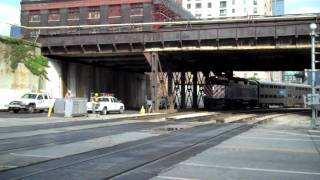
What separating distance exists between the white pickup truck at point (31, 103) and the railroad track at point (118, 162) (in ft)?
101

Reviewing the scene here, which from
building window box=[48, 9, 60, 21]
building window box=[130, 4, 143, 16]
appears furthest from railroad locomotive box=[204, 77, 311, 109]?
building window box=[48, 9, 60, 21]

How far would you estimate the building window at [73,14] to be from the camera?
326 ft

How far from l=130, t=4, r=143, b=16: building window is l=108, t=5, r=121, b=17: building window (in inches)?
105

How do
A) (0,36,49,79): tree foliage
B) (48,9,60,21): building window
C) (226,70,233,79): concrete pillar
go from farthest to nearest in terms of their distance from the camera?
(48,9,60,21): building window → (226,70,233,79): concrete pillar → (0,36,49,79): tree foliage

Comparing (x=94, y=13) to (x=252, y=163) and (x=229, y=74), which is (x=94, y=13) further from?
(x=252, y=163)

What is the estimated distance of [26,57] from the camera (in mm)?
52969

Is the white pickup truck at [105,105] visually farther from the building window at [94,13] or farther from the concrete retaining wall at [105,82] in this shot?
the building window at [94,13]

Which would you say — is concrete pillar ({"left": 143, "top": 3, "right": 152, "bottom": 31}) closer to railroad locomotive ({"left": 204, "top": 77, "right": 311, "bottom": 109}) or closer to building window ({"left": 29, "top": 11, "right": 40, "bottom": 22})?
building window ({"left": 29, "top": 11, "right": 40, "bottom": 22})

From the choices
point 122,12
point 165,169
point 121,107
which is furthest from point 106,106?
point 122,12

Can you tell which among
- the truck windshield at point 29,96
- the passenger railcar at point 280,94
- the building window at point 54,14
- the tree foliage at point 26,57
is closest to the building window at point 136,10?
the building window at point 54,14

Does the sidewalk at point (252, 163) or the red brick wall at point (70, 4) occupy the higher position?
the red brick wall at point (70, 4)

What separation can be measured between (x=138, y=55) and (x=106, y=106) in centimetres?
949

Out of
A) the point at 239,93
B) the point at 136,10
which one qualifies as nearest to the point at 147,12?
the point at 136,10

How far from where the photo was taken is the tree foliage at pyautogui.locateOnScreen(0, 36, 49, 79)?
5091cm
